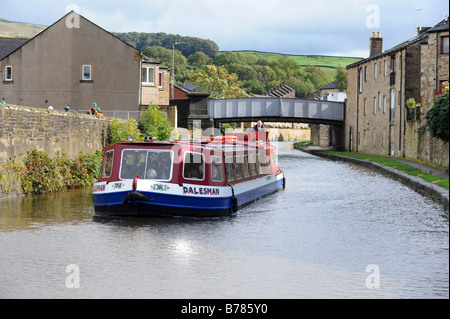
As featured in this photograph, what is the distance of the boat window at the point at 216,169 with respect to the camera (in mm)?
17106

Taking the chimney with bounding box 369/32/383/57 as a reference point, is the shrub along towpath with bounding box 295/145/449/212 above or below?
below

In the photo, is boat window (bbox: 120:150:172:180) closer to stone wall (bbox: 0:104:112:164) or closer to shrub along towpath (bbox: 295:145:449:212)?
stone wall (bbox: 0:104:112:164)

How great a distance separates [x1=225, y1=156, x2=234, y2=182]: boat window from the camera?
18016mm

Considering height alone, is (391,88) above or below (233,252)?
above

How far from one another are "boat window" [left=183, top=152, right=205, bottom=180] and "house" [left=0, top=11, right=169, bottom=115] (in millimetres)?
25147

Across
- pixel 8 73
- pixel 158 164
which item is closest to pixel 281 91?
pixel 8 73

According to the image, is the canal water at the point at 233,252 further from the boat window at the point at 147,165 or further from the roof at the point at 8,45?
the roof at the point at 8,45

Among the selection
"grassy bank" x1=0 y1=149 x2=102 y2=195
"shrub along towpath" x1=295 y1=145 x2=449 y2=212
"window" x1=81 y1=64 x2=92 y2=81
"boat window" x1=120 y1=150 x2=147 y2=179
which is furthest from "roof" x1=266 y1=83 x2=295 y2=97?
"boat window" x1=120 y1=150 x2=147 y2=179

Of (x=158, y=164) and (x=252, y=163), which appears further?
(x=252, y=163)

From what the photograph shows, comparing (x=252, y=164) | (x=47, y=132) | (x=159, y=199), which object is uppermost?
(x=47, y=132)

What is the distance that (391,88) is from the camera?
155ft

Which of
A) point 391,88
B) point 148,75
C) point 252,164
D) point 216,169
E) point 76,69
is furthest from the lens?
point 391,88

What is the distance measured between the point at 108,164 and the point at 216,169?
2.72m

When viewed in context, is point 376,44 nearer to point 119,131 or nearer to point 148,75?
point 148,75
